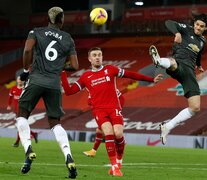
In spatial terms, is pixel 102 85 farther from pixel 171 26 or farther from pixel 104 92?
pixel 171 26

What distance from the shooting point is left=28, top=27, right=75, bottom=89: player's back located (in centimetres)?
950

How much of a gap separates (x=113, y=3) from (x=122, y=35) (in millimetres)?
2076

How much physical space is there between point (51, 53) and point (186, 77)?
12.8 ft

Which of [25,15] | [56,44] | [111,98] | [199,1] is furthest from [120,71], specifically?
[25,15]

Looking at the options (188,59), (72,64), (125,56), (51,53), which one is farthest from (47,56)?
(125,56)

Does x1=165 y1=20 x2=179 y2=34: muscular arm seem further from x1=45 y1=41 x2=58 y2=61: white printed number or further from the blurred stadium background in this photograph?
the blurred stadium background

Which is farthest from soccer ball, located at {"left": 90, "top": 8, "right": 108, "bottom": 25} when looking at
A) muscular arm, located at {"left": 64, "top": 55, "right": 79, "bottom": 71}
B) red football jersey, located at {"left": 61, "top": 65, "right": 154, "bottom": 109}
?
muscular arm, located at {"left": 64, "top": 55, "right": 79, "bottom": 71}

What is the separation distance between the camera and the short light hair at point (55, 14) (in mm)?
9445

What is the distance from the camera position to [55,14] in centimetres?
946

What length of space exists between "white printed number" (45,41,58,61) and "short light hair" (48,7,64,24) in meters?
0.31

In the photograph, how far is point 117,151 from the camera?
11.1 meters

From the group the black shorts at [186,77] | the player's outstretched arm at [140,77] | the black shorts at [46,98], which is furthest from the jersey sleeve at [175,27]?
the black shorts at [46,98]

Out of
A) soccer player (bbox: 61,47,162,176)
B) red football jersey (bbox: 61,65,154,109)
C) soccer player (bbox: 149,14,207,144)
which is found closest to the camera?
soccer player (bbox: 61,47,162,176)

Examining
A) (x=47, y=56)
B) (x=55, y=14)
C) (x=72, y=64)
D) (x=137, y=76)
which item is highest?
(x=55, y=14)
